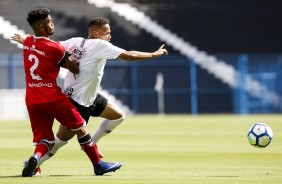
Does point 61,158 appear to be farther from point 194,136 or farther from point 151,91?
point 151,91

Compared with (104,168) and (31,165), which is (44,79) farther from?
(104,168)

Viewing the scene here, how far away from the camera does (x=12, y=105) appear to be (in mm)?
31391

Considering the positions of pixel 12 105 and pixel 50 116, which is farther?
pixel 12 105

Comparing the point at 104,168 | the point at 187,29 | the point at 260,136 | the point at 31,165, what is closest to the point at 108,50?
the point at 104,168

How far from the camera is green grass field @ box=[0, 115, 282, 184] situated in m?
9.18

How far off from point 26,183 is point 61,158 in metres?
4.47

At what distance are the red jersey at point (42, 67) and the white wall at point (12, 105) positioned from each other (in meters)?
22.2

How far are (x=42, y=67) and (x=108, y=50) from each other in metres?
0.85

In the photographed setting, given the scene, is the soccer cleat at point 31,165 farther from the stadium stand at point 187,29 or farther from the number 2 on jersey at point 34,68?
the stadium stand at point 187,29

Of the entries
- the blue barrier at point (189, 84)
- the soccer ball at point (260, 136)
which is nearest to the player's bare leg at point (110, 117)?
the soccer ball at point (260, 136)

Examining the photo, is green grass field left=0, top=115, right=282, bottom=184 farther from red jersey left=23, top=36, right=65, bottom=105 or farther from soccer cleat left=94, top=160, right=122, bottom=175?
red jersey left=23, top=36, right=65, bottom=105

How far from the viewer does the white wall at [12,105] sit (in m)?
31.2

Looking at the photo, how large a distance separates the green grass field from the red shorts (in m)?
0.51

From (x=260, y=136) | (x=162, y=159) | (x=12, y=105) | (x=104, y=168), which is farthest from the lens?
(x=12, y=105)
